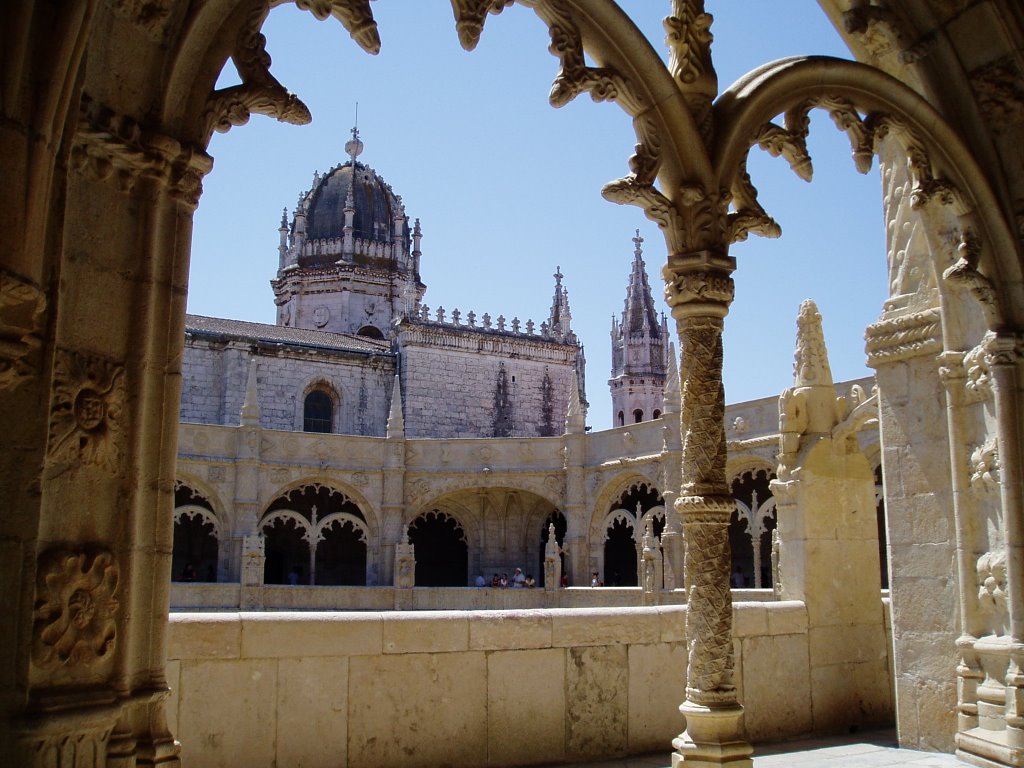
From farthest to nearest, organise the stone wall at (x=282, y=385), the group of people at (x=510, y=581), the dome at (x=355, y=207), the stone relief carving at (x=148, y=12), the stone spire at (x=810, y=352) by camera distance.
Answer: the dome at (x=355, y=207), the stone wall at (x=282, y=385), the group of people at (x=510, y=581), the stone spire at (x=810, y=352), the stone relief carving at (x=148, y=12)

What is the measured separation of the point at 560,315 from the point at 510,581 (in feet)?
39.4

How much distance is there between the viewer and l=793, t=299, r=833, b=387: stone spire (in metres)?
6.68

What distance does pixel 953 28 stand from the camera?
16.1 feet

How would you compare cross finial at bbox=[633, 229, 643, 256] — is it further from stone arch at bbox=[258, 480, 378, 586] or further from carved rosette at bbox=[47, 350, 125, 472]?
carved rosette at bbox=[47, 350, 125, 472]

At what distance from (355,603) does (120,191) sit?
19.6 metres

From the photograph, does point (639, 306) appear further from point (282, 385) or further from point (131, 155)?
point (131, 155)

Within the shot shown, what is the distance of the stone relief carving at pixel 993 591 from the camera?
4793mm

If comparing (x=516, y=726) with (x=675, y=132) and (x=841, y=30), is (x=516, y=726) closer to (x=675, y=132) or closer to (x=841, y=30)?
(x=675, y=132)

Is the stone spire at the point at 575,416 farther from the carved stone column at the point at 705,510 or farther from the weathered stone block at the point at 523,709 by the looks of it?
the carved stone column at the point at 705,510

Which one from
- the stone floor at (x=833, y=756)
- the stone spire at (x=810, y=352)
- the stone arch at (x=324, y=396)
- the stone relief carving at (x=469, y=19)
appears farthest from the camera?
the stone arch at (x=324, y=396)

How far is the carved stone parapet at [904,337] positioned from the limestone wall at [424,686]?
197 cm

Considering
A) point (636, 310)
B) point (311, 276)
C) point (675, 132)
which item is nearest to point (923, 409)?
point (675, 132)

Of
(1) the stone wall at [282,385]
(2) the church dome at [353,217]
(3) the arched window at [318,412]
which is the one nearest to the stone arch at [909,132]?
(1) the stone wall at [282,385]

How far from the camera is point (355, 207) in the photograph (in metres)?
36.8
